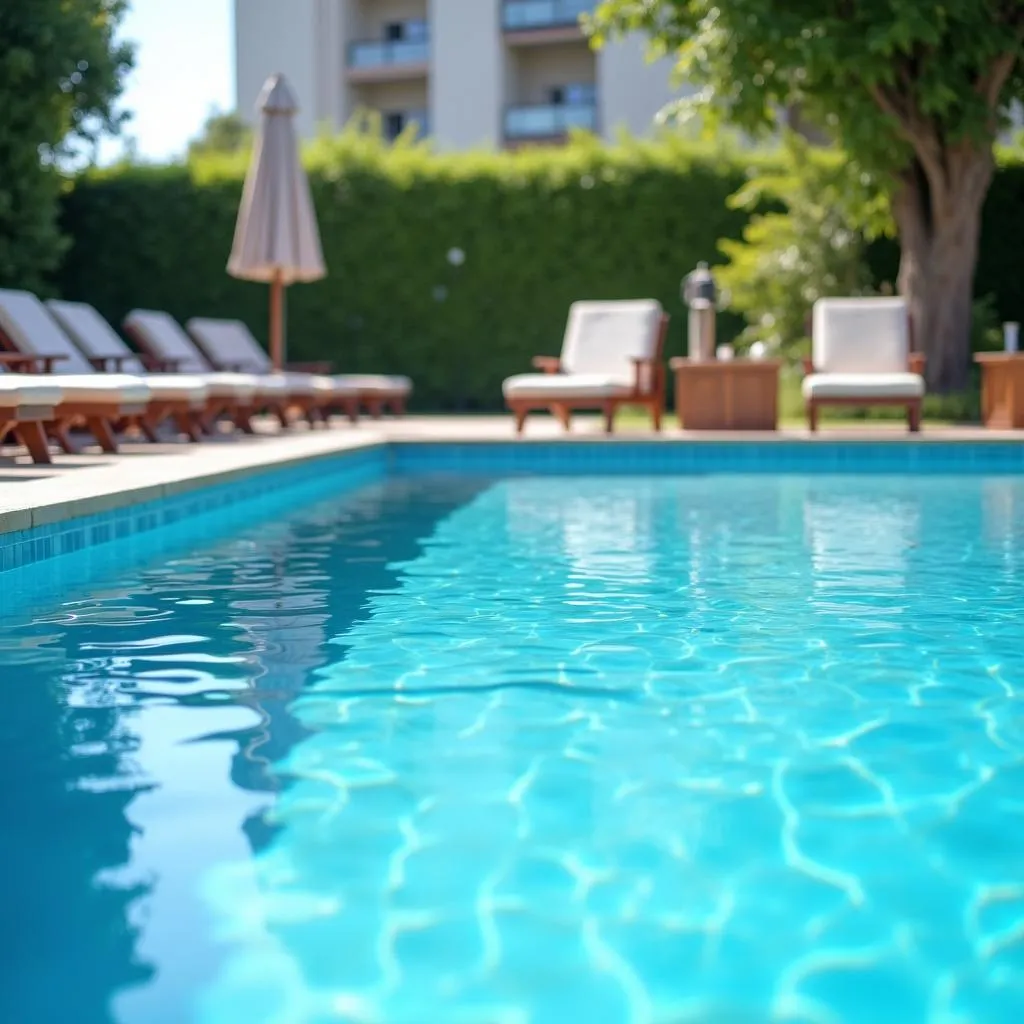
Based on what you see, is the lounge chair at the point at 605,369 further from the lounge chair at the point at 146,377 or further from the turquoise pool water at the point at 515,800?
the turquoise pool water at the point at 515,800

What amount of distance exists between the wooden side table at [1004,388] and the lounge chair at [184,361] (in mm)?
5238

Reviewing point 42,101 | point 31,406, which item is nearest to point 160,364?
point 42,101

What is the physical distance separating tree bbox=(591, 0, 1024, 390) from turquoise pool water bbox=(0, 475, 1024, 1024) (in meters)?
7.00

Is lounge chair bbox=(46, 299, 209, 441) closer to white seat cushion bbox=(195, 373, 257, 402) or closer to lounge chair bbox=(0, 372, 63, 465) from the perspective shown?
white seat cushion bbox=(195, 373, 257, 402)

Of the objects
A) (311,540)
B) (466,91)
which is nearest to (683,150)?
(311,540)

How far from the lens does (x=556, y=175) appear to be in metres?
14.7

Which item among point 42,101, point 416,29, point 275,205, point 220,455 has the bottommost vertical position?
point 220,455

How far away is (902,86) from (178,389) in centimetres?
693

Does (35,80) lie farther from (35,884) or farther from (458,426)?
(35,884)

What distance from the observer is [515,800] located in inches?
93.0

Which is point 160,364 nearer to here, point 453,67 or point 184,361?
point 184,361

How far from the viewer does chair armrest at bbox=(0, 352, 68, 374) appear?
25.5 ft

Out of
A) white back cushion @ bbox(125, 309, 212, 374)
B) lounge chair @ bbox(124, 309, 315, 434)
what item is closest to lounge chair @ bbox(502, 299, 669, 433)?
lounge chair @ bbox(124, 309, 315, 434)

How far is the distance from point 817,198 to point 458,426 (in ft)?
14.5
